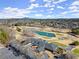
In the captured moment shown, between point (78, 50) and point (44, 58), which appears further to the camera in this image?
point (78, 50)

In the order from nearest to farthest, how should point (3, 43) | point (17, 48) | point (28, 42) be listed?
point (17, 48) < point (3, 43) < point (28, 42)

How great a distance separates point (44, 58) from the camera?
30.8 metres

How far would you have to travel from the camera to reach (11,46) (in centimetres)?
3844

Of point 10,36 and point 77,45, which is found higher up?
point 10,36

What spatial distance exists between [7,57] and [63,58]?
1042 centimetres

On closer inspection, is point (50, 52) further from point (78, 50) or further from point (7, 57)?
point (7, 57)

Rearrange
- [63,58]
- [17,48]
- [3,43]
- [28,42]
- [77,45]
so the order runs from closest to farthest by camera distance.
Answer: [63,58] → [17,48] → [3,43] → [28,42] → [77,45]

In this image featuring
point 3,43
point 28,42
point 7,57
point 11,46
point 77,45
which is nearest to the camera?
point 7,57

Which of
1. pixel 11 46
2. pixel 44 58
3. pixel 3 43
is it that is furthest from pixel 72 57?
pixel 3 43

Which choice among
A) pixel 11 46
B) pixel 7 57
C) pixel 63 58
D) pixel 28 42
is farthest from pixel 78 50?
pixel 7 57

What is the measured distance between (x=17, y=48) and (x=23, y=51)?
3.94m

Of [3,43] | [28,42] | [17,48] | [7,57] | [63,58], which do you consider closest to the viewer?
[7,57]

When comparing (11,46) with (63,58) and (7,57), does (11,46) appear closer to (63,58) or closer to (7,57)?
(7,57)

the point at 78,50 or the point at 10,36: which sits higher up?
the point at 10,36
